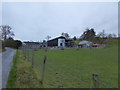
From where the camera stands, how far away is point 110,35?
37562 mm

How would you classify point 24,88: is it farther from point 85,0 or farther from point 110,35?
point 110,35

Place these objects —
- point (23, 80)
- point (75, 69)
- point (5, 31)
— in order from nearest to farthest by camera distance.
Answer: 1. point (23, 80)
2. point (75, 69)
3. point (5, 31)

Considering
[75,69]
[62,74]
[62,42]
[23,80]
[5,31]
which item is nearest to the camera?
[23,80]

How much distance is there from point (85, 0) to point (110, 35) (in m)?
34.6

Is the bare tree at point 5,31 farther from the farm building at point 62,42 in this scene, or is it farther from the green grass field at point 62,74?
the green grass field at point 62,74

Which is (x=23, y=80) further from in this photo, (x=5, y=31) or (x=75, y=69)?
(x=5, y=31)

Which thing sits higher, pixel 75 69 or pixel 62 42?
pixel 62 42

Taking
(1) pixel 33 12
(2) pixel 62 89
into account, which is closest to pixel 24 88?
(2) pixel 62 89

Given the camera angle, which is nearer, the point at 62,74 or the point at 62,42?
the point at 62,74

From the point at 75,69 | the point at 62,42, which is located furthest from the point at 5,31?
the point at 75,69

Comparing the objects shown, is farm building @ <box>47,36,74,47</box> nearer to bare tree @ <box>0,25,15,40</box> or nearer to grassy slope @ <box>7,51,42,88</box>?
bare tree @ <box>0,25,15,40</box>

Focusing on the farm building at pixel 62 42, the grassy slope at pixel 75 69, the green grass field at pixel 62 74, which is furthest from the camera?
the farm building at pixel 62 42

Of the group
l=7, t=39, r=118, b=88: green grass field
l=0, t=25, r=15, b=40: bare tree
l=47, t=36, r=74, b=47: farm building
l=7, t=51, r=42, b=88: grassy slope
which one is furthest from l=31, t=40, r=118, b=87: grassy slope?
l=47, t=36, r=74, b=47: farm building

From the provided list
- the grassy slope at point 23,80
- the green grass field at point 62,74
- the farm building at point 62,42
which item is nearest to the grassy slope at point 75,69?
the green grass field at point 62,74
